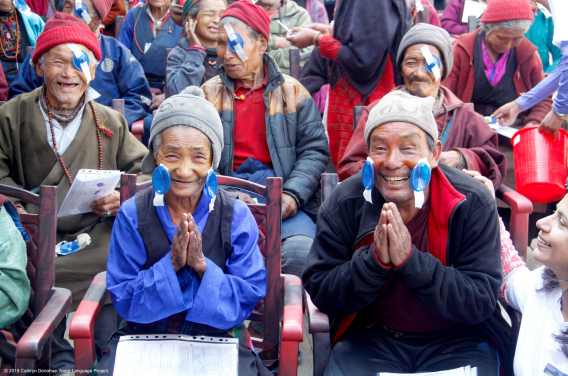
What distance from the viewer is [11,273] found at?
2.01 meters

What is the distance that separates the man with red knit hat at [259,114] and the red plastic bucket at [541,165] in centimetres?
114

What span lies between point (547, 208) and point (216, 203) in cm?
290

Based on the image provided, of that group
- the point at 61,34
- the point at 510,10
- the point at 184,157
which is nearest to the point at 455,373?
the point at 184,157

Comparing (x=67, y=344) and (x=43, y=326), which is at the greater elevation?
(x=43, y=326)

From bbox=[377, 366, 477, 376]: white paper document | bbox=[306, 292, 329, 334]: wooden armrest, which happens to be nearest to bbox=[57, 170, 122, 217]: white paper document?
bbox=[306, 292, 329, 334]: wooden armrest

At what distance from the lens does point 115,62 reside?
398 cm

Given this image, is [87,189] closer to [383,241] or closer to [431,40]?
[383,241]

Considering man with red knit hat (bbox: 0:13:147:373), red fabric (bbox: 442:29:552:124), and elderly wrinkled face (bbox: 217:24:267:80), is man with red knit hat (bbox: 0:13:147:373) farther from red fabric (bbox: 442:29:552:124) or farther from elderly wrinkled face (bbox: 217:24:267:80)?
red fabric (bbox: 442:29:552:124)

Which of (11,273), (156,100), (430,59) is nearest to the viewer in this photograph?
(11,273)

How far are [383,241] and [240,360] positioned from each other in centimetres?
67

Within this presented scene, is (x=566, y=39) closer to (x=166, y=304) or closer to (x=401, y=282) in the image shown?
(x=401, y=282)

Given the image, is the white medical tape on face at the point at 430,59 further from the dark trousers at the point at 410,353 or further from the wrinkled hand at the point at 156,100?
the wrinkled hand at the point at 156,100

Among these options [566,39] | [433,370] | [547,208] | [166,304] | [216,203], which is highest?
[566,39]

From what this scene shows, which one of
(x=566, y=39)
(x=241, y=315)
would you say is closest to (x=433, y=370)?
(x=241, y=315)
